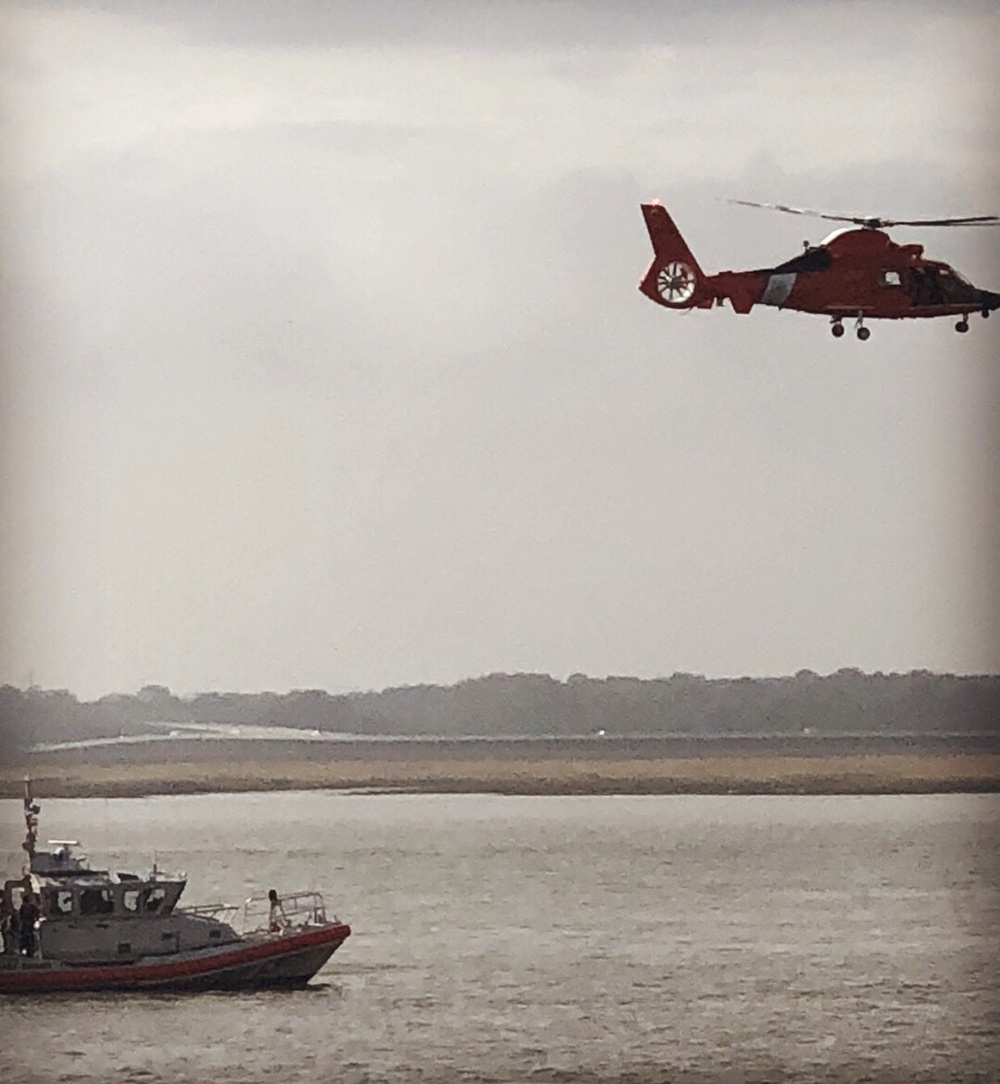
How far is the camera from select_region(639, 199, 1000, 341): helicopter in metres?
2.95

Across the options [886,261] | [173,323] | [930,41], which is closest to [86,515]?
[173,323]

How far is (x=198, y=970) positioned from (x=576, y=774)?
24.0 inches

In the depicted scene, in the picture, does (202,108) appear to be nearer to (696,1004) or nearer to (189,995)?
(189,995)

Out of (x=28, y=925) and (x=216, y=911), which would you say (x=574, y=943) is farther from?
(x=28, y=925)

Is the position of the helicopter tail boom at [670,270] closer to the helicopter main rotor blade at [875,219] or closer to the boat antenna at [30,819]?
the helicopter main rotor blade at [875,219]

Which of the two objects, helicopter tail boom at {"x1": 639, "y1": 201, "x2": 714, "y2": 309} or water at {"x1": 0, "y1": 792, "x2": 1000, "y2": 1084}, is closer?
water at {"x1": 0, "y1": 792, "x2": 1000, "y2": 1084}

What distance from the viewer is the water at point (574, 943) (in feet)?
9.31

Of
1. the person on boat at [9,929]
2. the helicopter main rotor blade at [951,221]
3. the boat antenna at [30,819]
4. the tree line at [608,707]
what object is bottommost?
the person on boat at [9,929]

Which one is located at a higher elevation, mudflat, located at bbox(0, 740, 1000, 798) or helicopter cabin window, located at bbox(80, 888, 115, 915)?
mudflat, located at bbox(0, 740, 1000, 798)

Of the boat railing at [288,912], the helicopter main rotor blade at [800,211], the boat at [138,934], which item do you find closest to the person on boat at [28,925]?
the boat at [138,934]

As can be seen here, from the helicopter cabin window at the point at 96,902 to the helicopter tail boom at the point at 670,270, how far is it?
3.79 feet

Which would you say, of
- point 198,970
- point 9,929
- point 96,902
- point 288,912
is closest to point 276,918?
point 288,912

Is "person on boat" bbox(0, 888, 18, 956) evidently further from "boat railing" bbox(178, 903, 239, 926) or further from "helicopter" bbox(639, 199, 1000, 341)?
"helicopter" bbox(639, 199, 1000, 341)

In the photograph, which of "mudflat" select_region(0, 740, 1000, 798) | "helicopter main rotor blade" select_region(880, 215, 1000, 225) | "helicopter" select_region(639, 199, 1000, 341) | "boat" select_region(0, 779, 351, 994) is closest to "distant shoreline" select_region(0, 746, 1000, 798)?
"mudflat" select_region(0, 740, 1000, 798)
